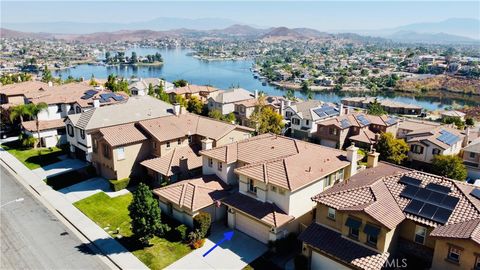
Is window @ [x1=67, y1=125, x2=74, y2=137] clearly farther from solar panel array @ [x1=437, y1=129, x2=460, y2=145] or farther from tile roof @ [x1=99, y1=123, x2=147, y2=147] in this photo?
solar panel array @ [x1=437, y1=129, x2=460, y2=145]

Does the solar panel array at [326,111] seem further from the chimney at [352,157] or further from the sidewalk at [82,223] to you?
the sidewalk at [82,223]

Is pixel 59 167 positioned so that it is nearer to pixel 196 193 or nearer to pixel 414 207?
pixel 196 193

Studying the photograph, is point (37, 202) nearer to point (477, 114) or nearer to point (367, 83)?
point (477, 114)

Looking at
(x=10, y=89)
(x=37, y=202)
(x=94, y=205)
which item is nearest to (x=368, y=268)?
A: (x=94, y=205)

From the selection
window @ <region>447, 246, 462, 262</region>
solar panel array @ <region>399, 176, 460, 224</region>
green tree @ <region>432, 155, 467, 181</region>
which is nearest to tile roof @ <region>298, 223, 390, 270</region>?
window @ <region>447, 246, 462, 262</region>

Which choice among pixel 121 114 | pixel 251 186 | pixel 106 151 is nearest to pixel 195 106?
pixel 121 114
